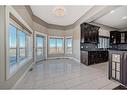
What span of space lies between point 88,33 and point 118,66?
138 inches

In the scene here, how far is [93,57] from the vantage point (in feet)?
19.3

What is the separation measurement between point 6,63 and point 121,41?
8.12 metres

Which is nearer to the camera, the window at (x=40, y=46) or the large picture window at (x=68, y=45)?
the window at (x=40, y=46)

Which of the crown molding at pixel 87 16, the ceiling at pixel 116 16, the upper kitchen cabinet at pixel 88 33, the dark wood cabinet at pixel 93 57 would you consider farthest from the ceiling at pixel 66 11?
the dark wood cabinet at pixel 93 57

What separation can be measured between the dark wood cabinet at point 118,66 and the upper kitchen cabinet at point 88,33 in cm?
295

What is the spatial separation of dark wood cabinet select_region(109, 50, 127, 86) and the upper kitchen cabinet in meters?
2.95

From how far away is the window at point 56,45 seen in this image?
8328mm

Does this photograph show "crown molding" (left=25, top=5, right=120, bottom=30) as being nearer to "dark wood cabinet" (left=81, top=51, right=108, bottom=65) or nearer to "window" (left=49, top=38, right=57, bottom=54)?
"window" (left=49, top=38, right=57, bottom=54)

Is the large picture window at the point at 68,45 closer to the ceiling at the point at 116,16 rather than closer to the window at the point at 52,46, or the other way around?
the window at the point at 52,46

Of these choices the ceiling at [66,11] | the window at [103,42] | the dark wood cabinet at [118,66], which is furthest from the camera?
the window at [103,42]

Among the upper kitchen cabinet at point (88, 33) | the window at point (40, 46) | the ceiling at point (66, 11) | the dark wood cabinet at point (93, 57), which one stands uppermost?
the ceiling at point (66, 11)

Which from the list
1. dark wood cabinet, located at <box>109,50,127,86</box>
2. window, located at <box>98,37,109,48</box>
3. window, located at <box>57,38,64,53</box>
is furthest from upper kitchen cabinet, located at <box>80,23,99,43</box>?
dark wood cabinet, located at <box>109,50,127,86</box>

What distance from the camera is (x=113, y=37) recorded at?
7992 millimetres
